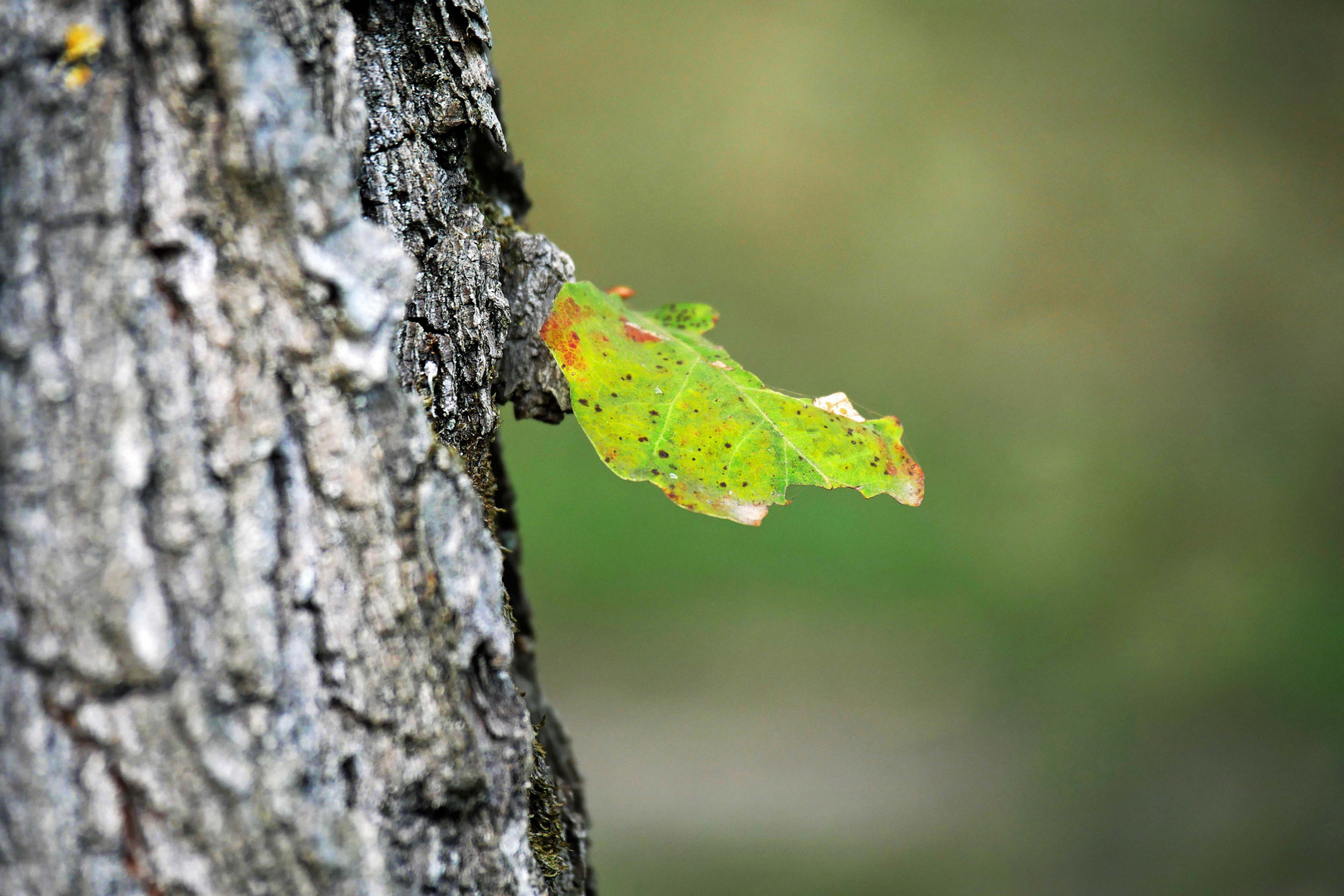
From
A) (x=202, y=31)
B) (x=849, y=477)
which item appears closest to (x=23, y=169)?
(x=202, y=31)

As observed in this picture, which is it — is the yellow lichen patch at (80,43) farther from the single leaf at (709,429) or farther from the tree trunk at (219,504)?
the single leaf at (709,429)

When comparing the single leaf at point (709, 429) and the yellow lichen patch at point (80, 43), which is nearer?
the yellow lichen patch at point (80, 43)

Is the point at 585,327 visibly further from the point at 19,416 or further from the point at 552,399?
the point at 19,416

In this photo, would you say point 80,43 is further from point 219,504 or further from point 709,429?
point 709,429

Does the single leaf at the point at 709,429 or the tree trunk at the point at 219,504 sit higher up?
the single leaf at the point at 709,429

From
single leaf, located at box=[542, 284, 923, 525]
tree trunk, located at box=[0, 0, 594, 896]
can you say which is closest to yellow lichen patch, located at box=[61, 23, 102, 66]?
tree trunk, located at box=[0, 0, 594, 896]

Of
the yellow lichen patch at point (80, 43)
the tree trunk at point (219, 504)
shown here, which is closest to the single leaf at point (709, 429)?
the tree trunk at point (219, 504)
